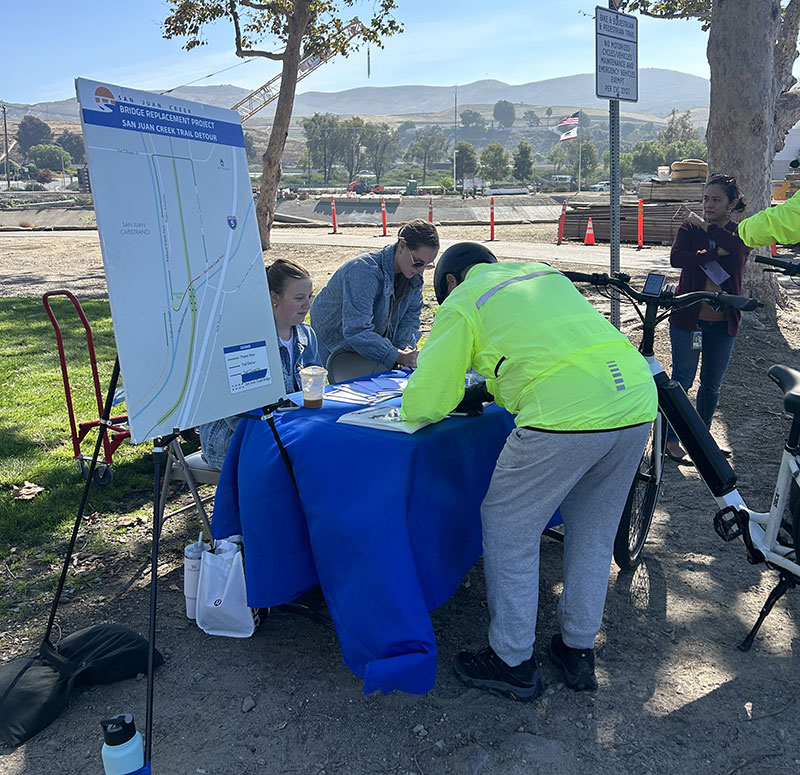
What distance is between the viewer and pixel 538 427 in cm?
250

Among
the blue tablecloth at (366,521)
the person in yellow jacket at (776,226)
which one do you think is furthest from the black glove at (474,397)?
the person in yellow jacket at (776,226)

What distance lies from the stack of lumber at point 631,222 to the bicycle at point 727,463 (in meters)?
14.7

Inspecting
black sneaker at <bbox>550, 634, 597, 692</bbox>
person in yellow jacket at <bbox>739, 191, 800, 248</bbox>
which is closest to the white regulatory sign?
person in yellow jacket at <bbox>739, 191, 800, 248</bbox>

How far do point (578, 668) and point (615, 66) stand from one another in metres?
4.38

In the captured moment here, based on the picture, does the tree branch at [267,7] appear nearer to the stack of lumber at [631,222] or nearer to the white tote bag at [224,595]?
the stack of lumber at [631,222]

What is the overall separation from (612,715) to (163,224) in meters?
2.44

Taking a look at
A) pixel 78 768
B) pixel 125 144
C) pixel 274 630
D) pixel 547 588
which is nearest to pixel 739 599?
pixel 547 588

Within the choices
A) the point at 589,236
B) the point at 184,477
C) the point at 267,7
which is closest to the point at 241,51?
the point at 267,7

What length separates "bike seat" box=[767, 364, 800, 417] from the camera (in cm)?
296

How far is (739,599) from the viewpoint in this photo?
3.53 m

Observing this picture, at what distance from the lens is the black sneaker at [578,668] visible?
288cm

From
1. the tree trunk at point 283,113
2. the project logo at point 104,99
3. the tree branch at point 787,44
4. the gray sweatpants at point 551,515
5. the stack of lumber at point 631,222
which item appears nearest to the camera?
the project logo at point 104,99

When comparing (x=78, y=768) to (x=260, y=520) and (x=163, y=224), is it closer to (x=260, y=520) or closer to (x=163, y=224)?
(x=260, y=520)

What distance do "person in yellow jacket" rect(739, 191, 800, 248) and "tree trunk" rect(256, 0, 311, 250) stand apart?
13.5 meters
